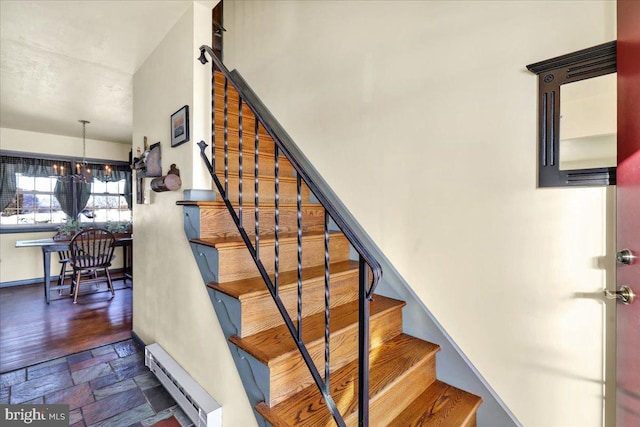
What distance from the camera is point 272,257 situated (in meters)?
1.75

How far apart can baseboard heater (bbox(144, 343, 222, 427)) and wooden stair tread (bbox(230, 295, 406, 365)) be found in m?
0.48

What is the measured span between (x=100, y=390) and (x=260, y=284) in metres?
1.46

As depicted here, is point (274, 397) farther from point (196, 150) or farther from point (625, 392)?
point (196, 150)

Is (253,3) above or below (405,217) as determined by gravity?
above

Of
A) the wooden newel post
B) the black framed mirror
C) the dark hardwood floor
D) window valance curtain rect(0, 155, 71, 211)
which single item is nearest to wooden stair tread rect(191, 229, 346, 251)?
the wooden newel post

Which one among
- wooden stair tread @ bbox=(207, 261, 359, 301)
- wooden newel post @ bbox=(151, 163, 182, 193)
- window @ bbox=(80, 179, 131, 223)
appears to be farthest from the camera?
window @ bbox=(80, 179, 131, 223)

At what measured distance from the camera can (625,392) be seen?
3.48ft

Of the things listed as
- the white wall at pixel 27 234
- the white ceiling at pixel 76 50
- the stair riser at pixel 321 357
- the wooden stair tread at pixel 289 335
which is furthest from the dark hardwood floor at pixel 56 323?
the white ceiling at pixel 76 50

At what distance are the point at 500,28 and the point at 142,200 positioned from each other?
8.62 feet

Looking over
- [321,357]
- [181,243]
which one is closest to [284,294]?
[321,357]

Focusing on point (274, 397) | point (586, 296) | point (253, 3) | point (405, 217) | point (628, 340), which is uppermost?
point (253, 3)

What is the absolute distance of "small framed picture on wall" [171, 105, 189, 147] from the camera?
6.08 ft

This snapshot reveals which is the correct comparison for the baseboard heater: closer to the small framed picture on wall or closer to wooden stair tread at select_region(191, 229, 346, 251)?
wooden stair tread at select_region(191, 229, 346, 251)

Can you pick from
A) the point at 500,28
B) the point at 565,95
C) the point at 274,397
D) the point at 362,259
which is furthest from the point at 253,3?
the point at 274,397
